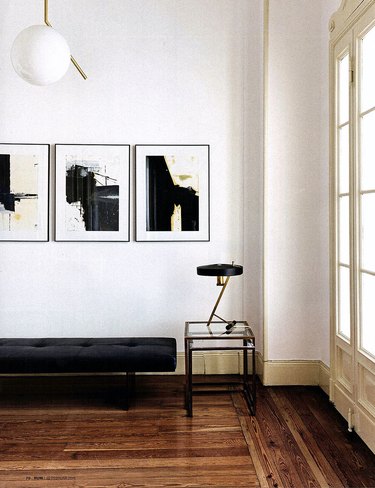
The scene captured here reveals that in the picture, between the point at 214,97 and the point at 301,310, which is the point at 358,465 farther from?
the point at 214,97

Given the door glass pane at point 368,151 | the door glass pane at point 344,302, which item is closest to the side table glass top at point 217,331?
the door glass pane at point 344,302

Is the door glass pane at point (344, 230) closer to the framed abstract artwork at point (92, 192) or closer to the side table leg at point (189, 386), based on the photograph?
the side table leg at point (189, 386)

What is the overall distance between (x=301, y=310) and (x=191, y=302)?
0.99m

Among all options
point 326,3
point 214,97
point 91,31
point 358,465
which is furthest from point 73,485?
point 326,3

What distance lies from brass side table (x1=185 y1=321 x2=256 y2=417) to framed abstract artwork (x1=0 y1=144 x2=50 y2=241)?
1665 mm

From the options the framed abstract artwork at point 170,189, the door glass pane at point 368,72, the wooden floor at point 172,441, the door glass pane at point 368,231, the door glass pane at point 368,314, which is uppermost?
the door glass pane at point 368,72

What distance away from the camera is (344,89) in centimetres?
365

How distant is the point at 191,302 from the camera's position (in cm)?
463

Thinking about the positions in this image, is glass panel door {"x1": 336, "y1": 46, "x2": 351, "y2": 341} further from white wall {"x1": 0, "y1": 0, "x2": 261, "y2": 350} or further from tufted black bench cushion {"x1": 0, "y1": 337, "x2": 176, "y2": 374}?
tufted black bench cushion {"x1": 0, "y1": 337, "x2": 176, "y2": 374}

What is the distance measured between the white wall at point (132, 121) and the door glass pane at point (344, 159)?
1.02 meters

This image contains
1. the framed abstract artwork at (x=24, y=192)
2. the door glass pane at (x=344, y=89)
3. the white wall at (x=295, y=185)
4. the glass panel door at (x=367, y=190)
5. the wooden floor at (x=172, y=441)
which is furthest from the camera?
the framed abstract artwork at (x=24, y=192)

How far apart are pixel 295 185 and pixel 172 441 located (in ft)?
7.61

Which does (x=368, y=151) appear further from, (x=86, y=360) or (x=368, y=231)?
(x=86, y=360)

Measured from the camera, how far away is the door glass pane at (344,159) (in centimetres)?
361
